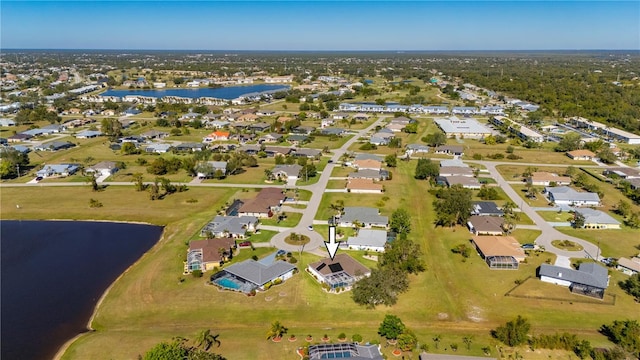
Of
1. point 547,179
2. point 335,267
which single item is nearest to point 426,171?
point 547,179

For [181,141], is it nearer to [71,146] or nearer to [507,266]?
[71,146]

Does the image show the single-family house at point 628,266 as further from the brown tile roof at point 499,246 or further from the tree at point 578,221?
the brown tile roof at point 499,246

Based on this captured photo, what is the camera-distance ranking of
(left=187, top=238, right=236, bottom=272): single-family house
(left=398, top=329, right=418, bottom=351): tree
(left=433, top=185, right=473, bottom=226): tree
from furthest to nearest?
(left=433, top=185, right=473, bottom=226): tree, (left=187, top=238, right=236, bottom=272): single-family house, (left=398, top=329, right=418, bottom=351): tree

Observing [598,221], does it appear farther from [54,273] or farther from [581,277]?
[54,273]

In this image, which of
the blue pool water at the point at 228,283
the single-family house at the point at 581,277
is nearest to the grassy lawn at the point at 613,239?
the single-family house at the point at 581,277

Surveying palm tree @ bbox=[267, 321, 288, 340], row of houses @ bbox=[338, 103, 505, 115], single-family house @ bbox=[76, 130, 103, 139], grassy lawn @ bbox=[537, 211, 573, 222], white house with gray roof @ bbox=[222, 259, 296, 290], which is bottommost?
palm tree @ bbox=[267, 321, 288, 340]

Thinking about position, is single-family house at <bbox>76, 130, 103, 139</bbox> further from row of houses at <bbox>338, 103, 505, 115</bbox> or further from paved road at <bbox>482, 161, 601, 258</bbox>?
paved road at <bbox>482, 161, 601, 258</bbox>

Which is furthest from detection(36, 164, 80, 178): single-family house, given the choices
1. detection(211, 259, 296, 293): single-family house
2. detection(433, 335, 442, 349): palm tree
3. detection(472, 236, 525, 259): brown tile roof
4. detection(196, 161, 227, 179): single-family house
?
detection(433, 335, 442, 349): palm tree
